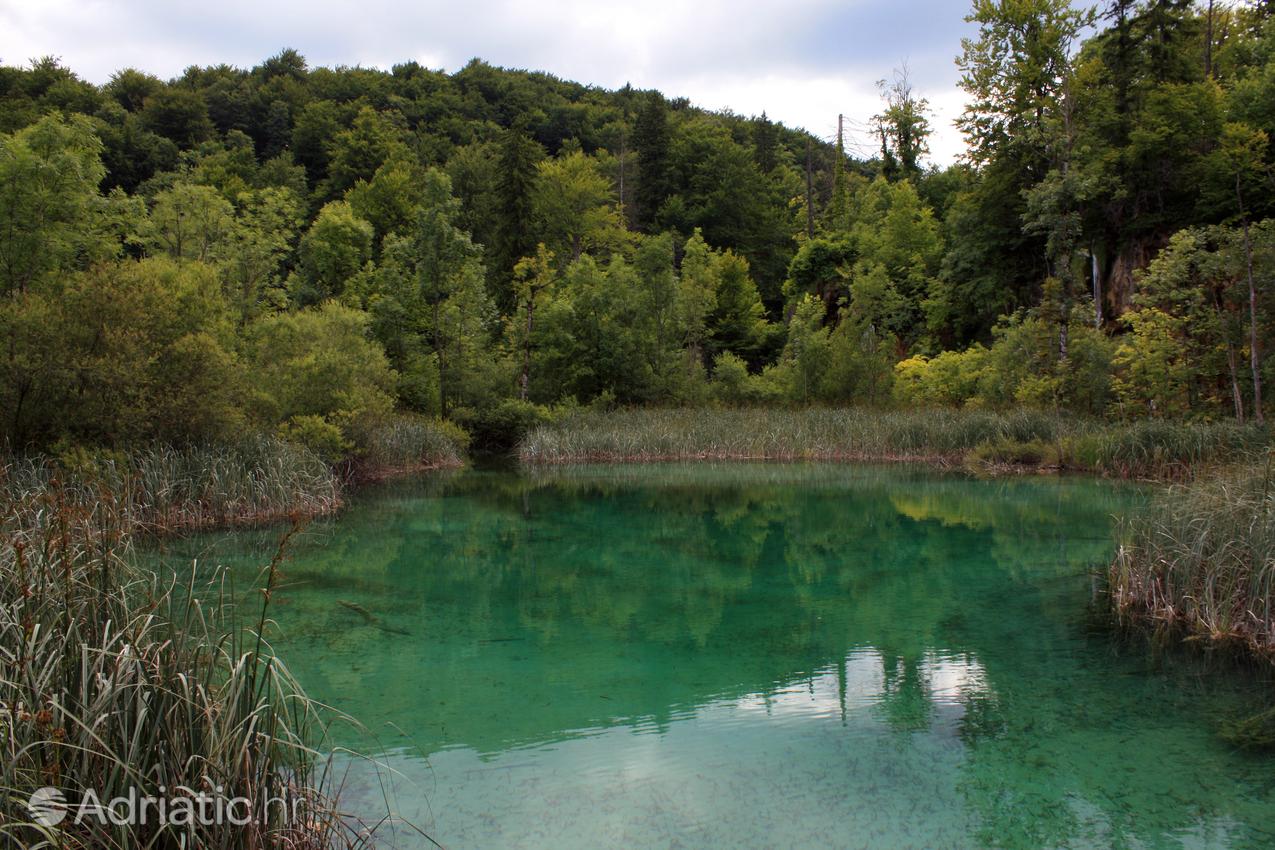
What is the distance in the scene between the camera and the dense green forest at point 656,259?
1194cm

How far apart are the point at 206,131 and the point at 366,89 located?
11.4 m

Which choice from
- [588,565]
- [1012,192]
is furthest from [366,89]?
[588,565]

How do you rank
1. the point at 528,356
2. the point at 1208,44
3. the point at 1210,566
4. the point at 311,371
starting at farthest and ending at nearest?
the point at 528,356
the point at 1208,44
the point at 311,371
the point at 1210,566

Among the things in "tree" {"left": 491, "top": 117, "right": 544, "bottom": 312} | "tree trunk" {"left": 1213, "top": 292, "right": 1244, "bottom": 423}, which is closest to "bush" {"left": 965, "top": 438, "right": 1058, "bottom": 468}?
"tree trunk" {"left": 1213, "top": 292, "right": 1244, "bottom": 423}

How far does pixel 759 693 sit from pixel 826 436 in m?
16.1

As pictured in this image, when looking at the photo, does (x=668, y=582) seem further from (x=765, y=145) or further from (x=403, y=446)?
(x=765, y=145)

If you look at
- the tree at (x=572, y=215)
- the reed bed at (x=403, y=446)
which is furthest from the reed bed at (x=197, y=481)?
the tree at (x=572, y=215)

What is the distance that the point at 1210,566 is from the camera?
246 inches

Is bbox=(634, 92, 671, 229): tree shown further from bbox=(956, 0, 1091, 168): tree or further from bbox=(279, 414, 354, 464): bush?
bbox=(279, 414, 354, 464): bush

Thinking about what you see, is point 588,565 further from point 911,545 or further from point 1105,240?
point 1105,240

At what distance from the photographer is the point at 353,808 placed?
379 cm

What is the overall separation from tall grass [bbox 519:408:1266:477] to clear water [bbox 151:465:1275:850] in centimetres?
619

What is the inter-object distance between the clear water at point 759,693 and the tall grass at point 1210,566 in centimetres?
49

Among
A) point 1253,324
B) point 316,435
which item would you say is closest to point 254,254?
point 316,435
